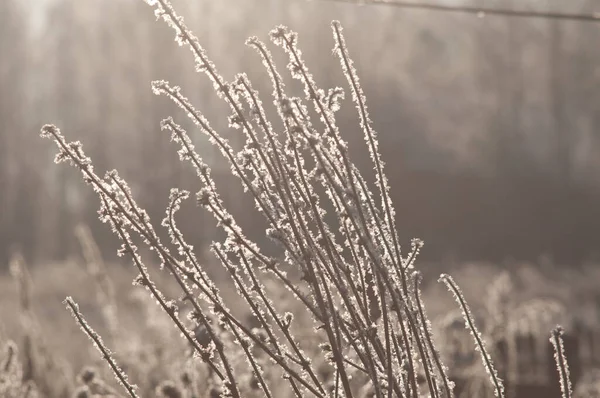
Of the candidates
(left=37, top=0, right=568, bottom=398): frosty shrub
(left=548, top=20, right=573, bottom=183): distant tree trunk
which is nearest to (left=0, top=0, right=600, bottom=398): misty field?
(left=37, top=0, right=568, bottom=398): frosty shrub

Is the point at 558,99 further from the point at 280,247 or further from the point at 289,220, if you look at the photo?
the point at 289,220

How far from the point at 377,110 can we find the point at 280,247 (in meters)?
15.9

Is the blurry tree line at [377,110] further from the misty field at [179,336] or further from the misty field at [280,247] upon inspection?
the misty field at [179,336]

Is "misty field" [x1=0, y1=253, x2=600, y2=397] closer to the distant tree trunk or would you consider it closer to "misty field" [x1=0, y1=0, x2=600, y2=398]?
"misty field" [x1=0, y1=0, x2=600, y2=398]

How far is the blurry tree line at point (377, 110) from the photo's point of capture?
26312 millimetres

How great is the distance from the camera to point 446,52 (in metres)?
37.5

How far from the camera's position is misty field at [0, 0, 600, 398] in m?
1.64

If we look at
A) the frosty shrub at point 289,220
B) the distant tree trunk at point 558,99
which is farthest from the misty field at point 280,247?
→ the distant tree trunk at point 558,99

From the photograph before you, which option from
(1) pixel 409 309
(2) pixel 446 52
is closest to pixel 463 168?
(2) pixel 446 52

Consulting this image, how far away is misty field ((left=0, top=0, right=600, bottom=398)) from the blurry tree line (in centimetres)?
15

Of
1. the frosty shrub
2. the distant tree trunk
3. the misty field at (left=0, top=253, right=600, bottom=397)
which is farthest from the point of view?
the distant tree trunk

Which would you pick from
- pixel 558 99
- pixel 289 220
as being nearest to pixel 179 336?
pixel 289 220

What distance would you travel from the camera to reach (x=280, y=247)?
600 inches

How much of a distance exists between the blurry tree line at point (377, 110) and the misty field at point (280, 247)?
0.15 metres
